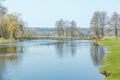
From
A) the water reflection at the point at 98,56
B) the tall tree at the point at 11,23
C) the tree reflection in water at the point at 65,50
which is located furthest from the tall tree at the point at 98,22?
the water reflection at the point at 98,56

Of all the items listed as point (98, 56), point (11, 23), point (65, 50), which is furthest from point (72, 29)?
point (98, 56)

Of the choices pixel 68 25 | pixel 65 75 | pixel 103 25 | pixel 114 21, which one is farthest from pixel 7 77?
pixel 68 25

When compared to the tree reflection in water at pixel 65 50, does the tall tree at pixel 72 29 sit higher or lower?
higher

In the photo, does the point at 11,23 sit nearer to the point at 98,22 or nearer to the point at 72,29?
the point at 98,22

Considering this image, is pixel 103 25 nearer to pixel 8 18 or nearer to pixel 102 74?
pixel 8 18

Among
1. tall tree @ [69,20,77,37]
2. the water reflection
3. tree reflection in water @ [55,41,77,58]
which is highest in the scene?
tall tree @ [69,20,77,37]

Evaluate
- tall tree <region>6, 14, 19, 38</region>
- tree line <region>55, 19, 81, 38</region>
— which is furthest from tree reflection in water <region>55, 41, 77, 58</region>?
tree line <region>55, 19, 81, 38</region>

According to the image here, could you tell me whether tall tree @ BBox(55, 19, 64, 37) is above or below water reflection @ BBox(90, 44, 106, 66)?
above

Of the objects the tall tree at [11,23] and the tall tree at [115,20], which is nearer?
the tall tree at [115,20]

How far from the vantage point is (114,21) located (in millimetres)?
113438

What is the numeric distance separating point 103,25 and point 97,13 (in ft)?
19.4

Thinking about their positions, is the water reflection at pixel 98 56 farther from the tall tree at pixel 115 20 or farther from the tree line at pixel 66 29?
the tree line at pixel 66 29

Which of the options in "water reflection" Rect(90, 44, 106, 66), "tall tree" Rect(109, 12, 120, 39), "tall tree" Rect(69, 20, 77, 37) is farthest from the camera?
"tall tree" Rect(69, 20, 77, 37)

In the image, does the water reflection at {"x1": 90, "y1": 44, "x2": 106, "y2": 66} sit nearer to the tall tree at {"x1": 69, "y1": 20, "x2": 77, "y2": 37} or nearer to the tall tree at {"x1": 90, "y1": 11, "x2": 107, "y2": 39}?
the tall tree at {"x1": 90, "y1": 11, "x2": 107, "y2": 39}
